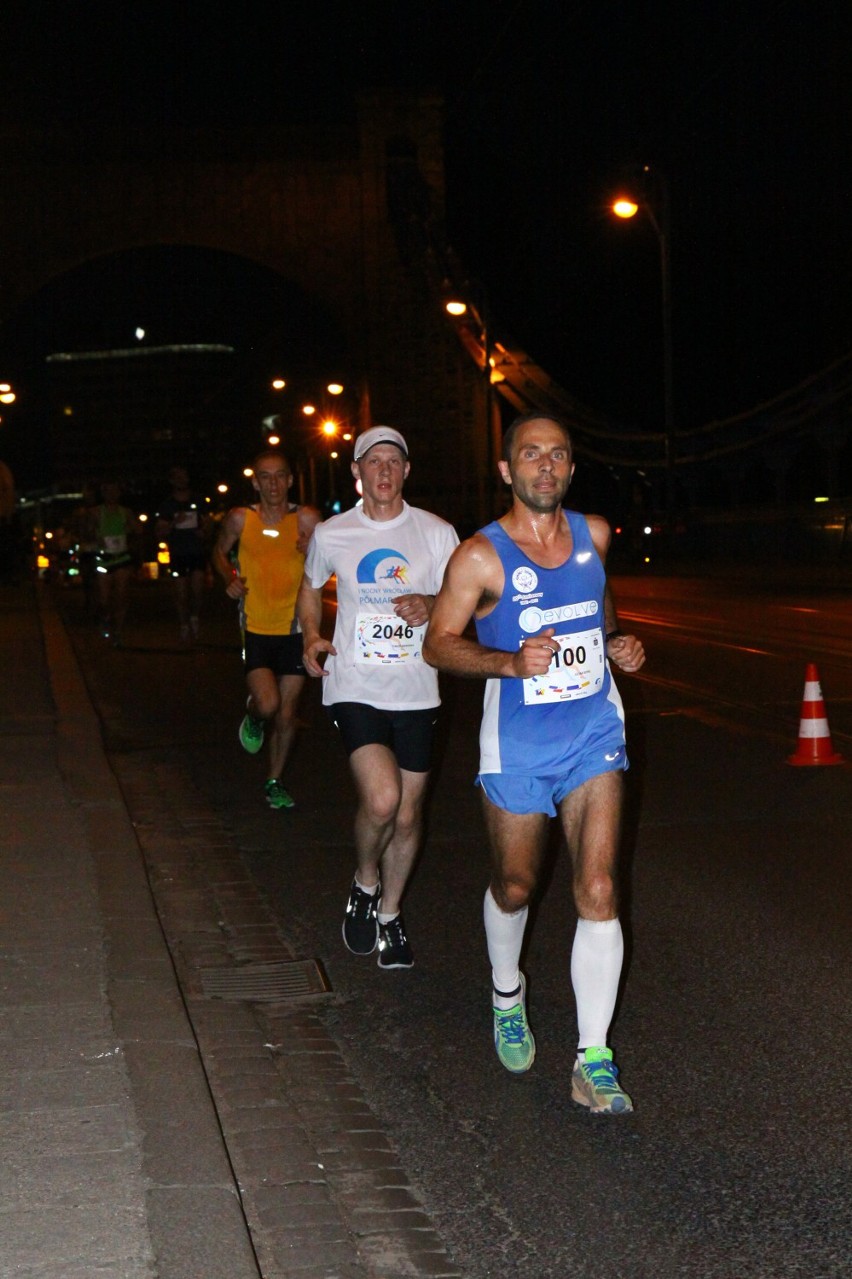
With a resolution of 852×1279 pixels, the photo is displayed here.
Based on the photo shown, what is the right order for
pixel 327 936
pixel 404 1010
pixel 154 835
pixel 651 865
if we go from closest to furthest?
1. pixel 404 1010
2. pixel 327 936
3. pixel 651 865
4. pixel 154 835

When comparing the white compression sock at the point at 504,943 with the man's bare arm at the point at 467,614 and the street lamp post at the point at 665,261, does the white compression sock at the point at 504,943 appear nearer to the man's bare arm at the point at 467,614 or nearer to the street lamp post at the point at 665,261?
the man's bare arm at the point at 467,614

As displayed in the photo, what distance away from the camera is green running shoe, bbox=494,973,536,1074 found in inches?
197

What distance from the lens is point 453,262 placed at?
69.4m

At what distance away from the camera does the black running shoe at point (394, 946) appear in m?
6.19

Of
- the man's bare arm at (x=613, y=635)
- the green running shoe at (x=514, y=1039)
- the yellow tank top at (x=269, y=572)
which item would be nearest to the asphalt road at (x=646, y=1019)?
the green running shoe at (x=514, y=1039)

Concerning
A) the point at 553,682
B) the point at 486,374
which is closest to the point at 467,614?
the point at 553,682

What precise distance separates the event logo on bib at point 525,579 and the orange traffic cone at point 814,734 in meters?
5.50

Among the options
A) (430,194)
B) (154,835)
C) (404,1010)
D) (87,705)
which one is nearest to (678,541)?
(430,194)

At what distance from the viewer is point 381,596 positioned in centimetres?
627

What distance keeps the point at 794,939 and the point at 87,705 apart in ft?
29.1

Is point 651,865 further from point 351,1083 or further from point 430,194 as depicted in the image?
point 430,194

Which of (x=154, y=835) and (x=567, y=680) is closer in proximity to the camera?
(x=567, y=680)

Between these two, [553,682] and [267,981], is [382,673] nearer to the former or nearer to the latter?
[267,981]

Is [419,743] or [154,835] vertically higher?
[419,743]
